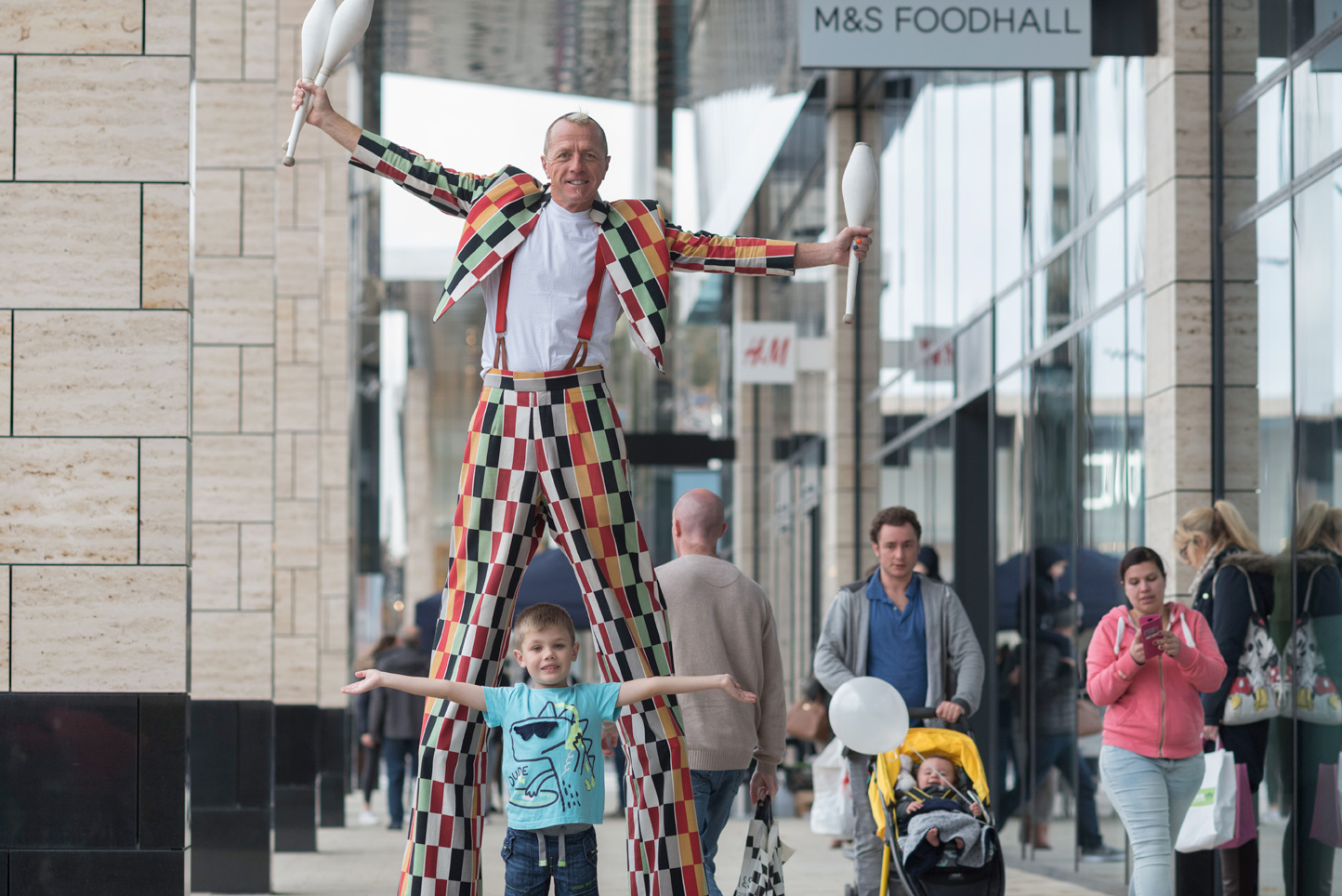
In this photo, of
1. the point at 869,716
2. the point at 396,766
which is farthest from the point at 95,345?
the point at 396,766

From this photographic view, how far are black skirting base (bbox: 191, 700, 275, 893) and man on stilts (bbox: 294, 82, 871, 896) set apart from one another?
18.0 feet

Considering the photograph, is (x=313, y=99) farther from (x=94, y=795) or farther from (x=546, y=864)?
(x=94, y=795)

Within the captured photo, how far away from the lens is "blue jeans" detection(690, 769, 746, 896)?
20.7 ft

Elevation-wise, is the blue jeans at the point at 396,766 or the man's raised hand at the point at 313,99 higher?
the man's raised hand at the point at 313,99

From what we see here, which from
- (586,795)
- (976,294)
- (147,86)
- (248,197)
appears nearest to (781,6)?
(976,294)

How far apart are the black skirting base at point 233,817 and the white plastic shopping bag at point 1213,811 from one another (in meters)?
5.06

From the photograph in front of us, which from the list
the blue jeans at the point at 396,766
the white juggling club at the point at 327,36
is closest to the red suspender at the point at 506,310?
the white juggling club at the point at 327,36

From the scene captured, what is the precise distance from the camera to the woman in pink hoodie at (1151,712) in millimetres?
7031

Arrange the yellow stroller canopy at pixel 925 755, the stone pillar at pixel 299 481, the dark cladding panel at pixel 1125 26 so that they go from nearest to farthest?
the yellow stroller canopy at pixel 925 755
the dark cladding panel at pixel 1125 26
the stone pillar at pixel 299 481

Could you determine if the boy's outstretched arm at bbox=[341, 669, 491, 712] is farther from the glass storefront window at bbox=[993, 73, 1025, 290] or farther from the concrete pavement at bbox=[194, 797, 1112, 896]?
the glass storefront window at bbox=[993, 73, 1025, 290]

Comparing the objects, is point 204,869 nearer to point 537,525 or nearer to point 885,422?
point 537,525

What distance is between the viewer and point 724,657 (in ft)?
21.1

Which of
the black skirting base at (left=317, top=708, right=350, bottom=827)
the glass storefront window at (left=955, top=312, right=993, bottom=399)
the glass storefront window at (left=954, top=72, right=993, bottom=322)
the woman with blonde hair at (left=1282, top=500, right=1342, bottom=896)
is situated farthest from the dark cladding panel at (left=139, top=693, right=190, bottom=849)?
the black skirting base at (left=317, top=708, right=350, bottom=827)

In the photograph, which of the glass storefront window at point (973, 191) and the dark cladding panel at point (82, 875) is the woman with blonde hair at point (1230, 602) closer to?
the dark cladding panel at point (82, 875)
